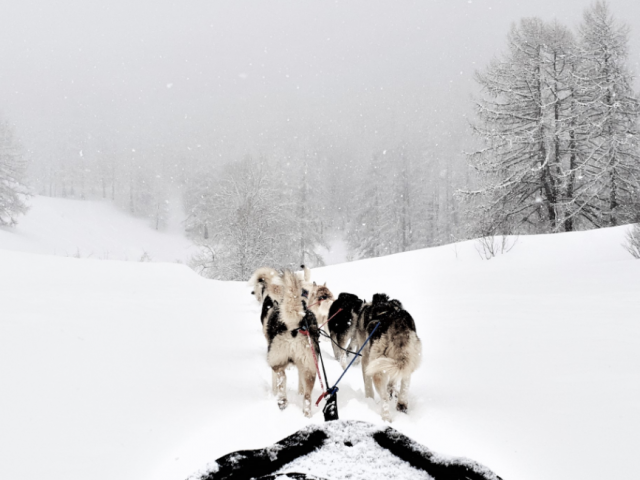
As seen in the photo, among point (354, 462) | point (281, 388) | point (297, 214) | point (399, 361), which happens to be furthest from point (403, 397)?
point (297, 214)

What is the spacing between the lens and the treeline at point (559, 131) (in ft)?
54.4

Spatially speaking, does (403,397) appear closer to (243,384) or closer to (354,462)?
(243,384)

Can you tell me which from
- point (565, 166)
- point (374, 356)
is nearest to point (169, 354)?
point (374, 356)

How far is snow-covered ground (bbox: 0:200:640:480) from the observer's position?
2051 millimetres

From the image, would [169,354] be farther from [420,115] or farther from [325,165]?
[420,115]

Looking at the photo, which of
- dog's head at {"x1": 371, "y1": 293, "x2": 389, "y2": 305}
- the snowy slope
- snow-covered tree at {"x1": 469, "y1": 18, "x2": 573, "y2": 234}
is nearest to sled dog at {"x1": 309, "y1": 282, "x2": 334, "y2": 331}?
dog's head at {"x1": 371, "y1": 293, "x2": 389, "y2": 305}

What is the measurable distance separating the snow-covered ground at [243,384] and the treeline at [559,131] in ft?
42.7

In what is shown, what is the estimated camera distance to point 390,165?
4262 cm

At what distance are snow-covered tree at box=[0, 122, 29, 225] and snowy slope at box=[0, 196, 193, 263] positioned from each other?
5.04ft

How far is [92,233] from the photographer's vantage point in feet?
143

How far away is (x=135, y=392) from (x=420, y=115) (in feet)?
365

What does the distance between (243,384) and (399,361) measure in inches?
68.3

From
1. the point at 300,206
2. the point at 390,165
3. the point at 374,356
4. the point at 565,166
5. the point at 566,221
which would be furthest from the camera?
the point at 390,165

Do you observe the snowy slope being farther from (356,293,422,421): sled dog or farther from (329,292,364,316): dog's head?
(356,293,422,421): sled dog
